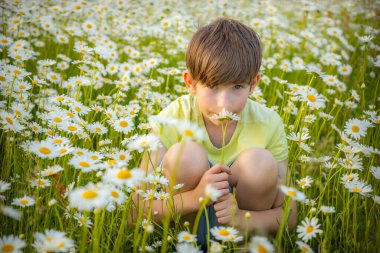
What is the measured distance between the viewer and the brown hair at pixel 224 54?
1247mm

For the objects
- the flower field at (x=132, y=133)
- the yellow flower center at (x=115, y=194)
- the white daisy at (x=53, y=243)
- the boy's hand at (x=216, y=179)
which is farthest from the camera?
the boy's hand at (x=216, y=179)

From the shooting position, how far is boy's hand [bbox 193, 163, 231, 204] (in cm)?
104

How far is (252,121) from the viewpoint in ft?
4.53

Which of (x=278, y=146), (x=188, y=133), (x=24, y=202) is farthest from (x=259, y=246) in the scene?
(x=278, y=146)

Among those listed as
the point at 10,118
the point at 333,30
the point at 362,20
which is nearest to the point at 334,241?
the point at 10,118

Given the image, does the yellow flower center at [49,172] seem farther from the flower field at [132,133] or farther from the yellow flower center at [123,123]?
the yellow flower center at [123,123]

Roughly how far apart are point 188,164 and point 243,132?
31cm

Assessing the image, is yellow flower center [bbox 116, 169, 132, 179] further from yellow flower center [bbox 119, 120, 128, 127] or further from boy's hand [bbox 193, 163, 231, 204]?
yellow flower center [bbox 119, 120, 128, 127]

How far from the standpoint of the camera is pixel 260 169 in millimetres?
1090

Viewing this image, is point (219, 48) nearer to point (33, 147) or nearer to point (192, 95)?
point (192, 95)

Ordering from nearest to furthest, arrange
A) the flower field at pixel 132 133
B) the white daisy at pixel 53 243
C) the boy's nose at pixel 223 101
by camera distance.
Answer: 1. the white daisy at pixel 53 243
2. the flower field at pixel 132 133
3. the boy's nose at pixel 223 101

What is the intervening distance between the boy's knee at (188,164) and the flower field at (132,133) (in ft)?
0.16

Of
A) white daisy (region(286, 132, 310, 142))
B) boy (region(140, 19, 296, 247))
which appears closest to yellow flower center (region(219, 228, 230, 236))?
boy (region(140, 19, 296, 247))

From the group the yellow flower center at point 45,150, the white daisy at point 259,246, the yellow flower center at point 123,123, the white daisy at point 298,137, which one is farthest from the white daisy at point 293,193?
the yellow flower center at point 123,123
